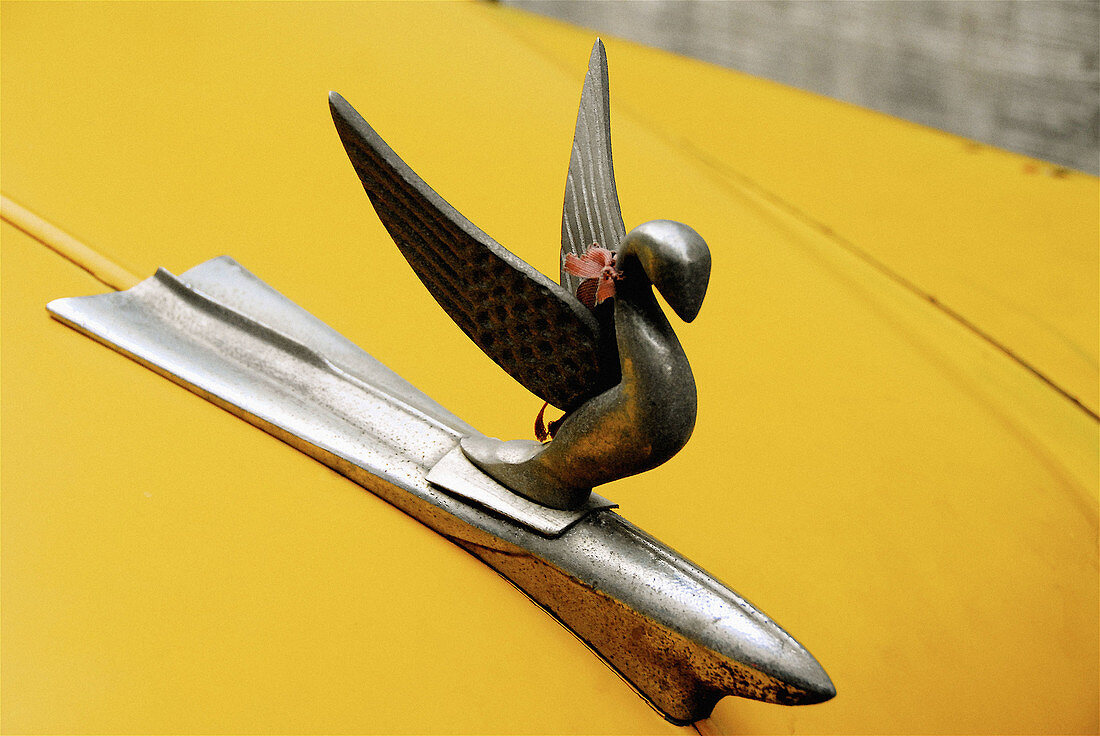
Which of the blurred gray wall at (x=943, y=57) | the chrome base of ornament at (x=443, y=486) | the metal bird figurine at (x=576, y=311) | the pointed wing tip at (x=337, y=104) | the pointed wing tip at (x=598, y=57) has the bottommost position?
the chrome base of ornament at (x=443, y=486)

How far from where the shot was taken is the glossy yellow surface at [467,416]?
23.2 inches

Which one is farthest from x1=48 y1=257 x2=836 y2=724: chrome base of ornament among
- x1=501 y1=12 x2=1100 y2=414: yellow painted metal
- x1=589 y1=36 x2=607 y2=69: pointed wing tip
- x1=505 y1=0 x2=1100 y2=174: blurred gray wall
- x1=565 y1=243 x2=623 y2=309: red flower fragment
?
x1=505 y1=0 x2=1100 y2=174: blurred gray wall

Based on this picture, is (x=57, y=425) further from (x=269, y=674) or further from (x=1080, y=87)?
(x=1080, y=87)

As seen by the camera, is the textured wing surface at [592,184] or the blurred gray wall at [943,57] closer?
the textured wing surface at [592,184]

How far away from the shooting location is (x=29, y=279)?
77cm

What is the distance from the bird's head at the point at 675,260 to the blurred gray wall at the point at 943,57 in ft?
5.63

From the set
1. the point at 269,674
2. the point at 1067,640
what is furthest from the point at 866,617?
the point at 269,674

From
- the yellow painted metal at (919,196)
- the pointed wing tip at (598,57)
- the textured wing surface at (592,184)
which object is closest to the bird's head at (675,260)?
the textured wing surface at (592,184)

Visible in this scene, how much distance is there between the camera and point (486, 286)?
0.58 metres

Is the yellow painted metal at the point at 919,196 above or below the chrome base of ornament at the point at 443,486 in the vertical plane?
above

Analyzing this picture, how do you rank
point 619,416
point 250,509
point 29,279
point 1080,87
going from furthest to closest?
point 1080,87, point 29,279, point 250,509, point 619,416

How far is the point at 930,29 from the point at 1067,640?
151 cm

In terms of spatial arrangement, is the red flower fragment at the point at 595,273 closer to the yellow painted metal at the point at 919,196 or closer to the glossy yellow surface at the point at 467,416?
the glossy yellow surface at the point at 467,416

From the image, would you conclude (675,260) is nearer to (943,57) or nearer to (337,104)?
(337,104)
